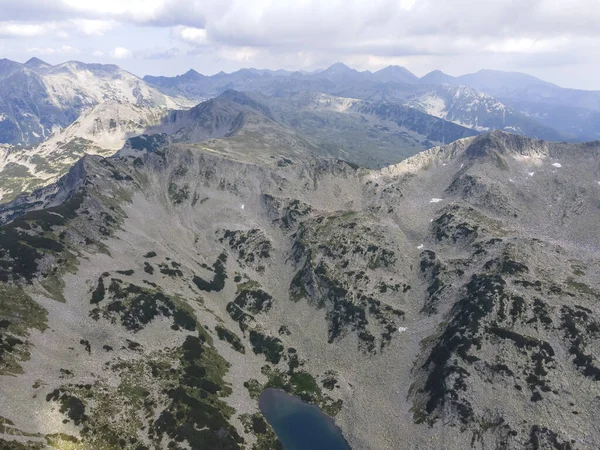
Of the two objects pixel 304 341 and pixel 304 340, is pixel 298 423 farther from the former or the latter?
pixel 304 340

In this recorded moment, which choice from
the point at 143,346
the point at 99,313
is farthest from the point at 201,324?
the point at 99,313

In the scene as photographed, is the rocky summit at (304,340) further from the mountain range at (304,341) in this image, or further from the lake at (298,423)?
the lake at (298,423)

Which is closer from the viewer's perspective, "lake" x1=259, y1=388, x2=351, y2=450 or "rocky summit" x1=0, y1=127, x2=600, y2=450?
"rocky summit" x1=0, y1=127, x2=600, y2=450

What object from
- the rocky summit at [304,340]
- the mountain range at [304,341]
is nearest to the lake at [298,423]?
the mountain range at [304,341]

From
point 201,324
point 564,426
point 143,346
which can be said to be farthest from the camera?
point 201,324

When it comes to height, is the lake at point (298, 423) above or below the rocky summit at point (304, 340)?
below

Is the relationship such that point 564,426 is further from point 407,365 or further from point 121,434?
point 121,434

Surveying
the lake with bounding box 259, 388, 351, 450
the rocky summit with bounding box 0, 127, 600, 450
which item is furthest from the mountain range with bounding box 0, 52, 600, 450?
the lake with bounding box 259, 388, 351, 450

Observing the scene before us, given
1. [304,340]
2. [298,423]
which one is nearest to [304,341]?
[304,340]

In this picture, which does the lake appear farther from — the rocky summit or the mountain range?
the rocky summit
